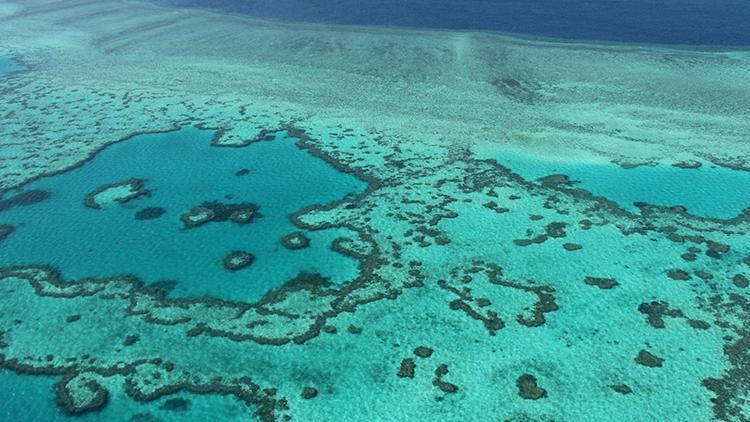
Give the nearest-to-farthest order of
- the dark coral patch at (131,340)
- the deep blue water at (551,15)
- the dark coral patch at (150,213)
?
1. the dark coral patch at (131,340)
2. the dark coral patch at (150,213)
3. the deep blue water at (551,15)

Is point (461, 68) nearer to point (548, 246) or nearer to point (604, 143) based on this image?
point (604, 143)

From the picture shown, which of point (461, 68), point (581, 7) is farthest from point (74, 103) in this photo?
point (581, 7)

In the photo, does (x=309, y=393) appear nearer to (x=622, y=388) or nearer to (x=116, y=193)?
(x=622, y=388)

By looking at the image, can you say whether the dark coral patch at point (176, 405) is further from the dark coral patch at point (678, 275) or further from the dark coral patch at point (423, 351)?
the dark coral patch at point (678, 275)

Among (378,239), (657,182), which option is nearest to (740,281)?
(657,182)

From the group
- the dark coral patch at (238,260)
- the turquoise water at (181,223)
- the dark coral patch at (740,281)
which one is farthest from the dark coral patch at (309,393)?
the dark coral patch at (740,281)

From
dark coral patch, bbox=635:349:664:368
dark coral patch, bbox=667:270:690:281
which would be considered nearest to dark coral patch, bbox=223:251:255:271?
dark coral patch, bbox=635:349:664:368

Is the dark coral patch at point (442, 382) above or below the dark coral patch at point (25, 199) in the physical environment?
Answer: below
